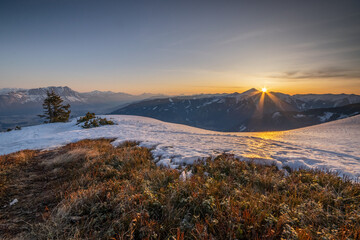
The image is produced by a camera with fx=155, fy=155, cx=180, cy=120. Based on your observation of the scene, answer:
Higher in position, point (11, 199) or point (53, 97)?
point (53, 97)

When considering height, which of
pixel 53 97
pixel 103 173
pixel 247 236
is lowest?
pixel 103 173

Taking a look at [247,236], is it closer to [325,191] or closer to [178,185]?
[178,185]

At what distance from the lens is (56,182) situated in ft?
15.7

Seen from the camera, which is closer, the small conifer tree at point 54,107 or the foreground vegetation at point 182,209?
the foreground vegetation at point 182,209

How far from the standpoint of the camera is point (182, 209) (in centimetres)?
285

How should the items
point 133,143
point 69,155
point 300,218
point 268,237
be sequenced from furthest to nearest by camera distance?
point 133,143
point 69,155
point 300,218
point 268,237

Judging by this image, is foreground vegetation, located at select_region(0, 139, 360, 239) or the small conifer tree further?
the small conifer tree

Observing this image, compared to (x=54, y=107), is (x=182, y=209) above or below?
below

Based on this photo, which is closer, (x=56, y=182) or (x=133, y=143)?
(x=56, y=182)

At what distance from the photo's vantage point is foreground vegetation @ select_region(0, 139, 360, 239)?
2.34 m

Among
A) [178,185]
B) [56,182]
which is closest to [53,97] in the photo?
[56,182]

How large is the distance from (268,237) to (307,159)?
5.51 metres

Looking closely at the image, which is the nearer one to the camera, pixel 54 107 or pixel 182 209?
pixel 182 209

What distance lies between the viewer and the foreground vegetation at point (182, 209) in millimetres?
2336
